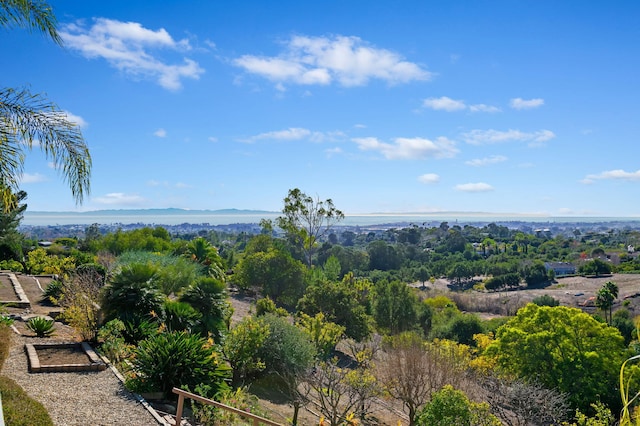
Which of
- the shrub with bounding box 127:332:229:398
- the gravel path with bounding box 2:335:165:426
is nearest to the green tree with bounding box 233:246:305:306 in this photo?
the gravel path with bounding box 2:335:165:426

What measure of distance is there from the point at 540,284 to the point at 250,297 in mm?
60138

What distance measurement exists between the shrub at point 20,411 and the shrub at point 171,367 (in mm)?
2743

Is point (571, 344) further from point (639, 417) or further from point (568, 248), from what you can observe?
point (568, 248)

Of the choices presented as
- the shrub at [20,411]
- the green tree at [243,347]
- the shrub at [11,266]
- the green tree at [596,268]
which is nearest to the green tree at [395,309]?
the green tree at [243,347]

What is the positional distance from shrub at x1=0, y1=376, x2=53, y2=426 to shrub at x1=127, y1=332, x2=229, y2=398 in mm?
2743

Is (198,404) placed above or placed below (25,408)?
below

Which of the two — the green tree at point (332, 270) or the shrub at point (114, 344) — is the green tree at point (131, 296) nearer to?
the shrub at point (114, 344)

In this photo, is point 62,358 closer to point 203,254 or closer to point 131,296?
point 131,296

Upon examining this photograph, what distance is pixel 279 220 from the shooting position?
38.6 metres

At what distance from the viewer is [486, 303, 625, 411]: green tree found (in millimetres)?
20203

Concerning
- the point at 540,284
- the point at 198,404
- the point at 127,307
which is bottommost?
the point at 540,284

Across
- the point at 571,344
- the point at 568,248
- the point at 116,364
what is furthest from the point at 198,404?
the point at 568,248

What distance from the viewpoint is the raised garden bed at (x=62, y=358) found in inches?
350

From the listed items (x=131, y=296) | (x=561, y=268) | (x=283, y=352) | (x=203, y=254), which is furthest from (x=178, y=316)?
(x=561, y=268)
